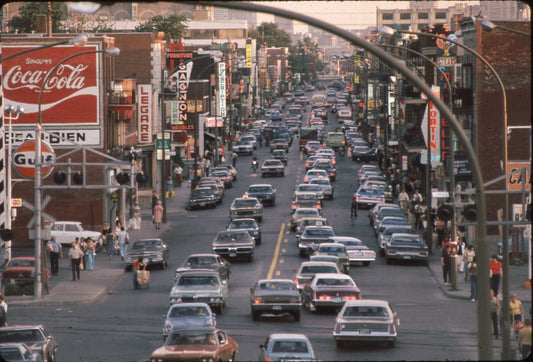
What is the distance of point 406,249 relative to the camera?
147ft

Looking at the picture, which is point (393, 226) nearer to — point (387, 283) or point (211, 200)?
point (387, 283)

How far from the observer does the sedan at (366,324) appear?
26359mm

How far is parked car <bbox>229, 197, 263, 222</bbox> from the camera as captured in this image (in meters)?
57.5

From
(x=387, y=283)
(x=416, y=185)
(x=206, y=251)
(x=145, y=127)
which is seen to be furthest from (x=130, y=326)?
(x=416, y=185)

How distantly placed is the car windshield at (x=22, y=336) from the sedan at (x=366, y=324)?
7.48 m

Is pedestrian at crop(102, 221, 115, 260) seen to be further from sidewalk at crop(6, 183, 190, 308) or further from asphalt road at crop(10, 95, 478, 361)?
asphalt road at crop(10, 95, 478, 361)

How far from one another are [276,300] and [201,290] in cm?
304

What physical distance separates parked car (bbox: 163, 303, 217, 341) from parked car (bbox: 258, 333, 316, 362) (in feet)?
15.4

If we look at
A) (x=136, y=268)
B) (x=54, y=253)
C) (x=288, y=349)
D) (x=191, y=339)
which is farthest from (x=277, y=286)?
(x=54, y=253)

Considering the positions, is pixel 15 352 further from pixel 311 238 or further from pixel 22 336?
pixel 311 238

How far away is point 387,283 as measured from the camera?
39.4 metres

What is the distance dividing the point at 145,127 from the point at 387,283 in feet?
93.0

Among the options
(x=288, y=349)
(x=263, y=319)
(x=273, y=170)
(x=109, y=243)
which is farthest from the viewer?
(x=273, y=170)

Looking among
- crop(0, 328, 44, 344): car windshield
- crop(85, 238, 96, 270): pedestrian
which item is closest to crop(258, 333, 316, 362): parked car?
crop(0, 328, 44, 344): car windshield
